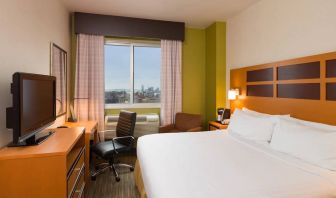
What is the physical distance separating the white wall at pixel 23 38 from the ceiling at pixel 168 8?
60 cm

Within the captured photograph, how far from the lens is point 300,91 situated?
94.5 inches

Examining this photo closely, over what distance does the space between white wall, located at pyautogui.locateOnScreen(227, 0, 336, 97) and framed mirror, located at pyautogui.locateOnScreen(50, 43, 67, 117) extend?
304cm

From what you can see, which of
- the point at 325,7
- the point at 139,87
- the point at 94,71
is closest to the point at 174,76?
the point at 139,87

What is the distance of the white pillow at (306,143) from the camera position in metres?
1.66

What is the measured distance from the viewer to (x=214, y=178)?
1.48 m

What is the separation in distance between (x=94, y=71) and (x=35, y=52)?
1.56 meters

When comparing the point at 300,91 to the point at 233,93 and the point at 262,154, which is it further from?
the point at 233,93

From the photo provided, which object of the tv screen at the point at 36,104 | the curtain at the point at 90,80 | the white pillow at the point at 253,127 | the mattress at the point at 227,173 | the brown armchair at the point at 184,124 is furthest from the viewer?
the brown armchair at the point at 184,124

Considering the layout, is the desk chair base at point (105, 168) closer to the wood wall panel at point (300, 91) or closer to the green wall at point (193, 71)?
the green wall at point (193, 71)

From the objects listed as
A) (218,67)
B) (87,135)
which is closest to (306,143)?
(218,67)

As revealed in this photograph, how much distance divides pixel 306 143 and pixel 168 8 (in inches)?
111

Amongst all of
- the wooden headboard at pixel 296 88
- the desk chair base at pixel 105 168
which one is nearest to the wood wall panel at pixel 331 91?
the wooden headboard at pixel 296 88

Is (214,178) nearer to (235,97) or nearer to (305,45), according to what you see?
(305,45)

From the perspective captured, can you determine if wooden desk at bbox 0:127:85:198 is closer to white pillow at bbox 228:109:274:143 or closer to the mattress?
the mattress
